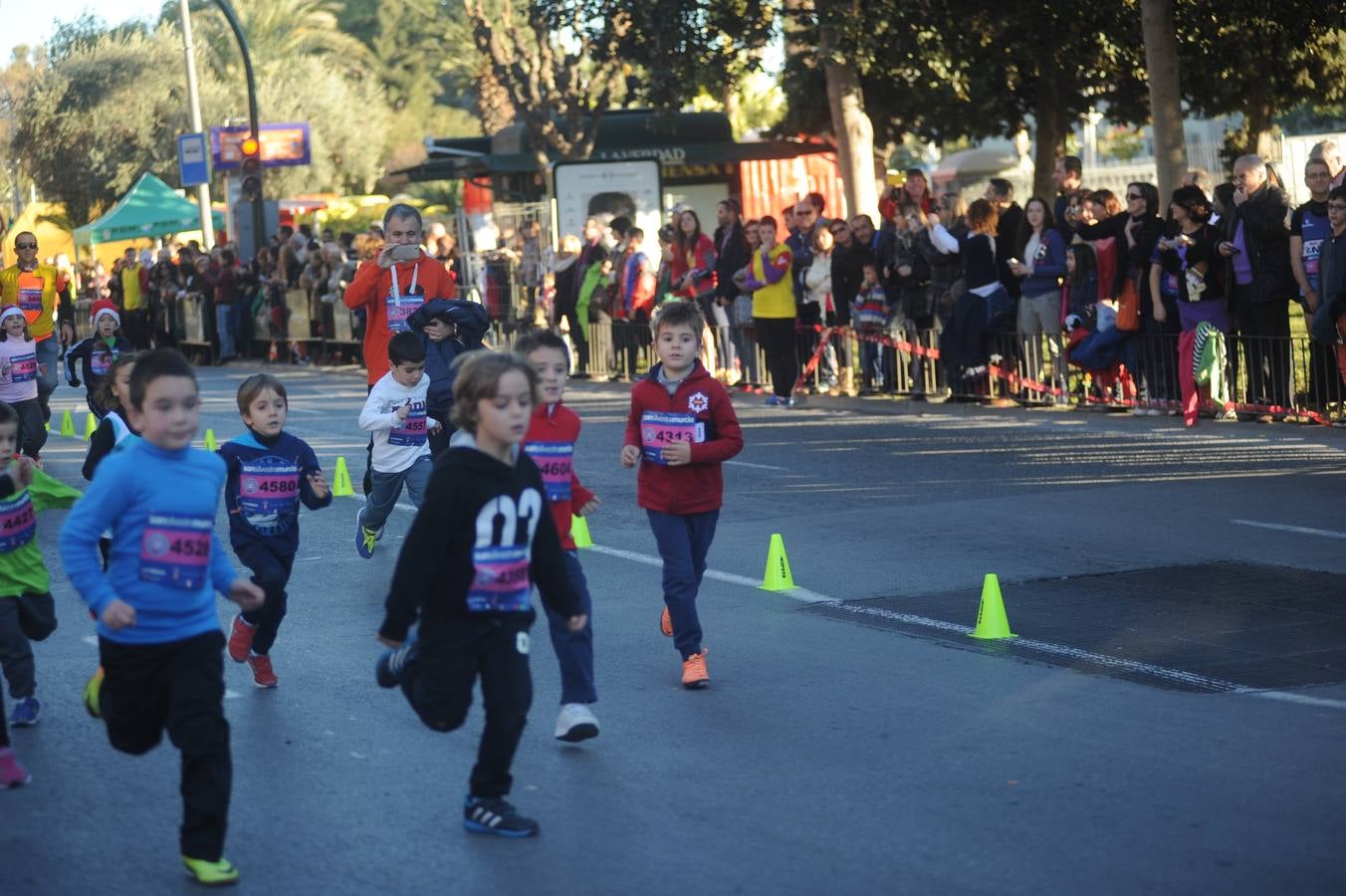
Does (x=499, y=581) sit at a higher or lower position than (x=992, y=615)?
higher

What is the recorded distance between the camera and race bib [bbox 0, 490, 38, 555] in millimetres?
7008

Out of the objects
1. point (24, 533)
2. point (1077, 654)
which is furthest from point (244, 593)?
point (1077, 654)

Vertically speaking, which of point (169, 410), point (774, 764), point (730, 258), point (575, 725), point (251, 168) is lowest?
point (774, 764)

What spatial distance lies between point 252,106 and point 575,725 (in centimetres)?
2693

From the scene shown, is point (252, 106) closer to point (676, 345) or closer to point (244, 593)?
point (676, 345)

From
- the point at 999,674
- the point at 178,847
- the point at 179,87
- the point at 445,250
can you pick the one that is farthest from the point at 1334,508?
the point at 179,87

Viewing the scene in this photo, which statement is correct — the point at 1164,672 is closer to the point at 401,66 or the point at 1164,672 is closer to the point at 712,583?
the point at 712,583

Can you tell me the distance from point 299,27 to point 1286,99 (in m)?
53.6

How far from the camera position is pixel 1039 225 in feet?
56.5

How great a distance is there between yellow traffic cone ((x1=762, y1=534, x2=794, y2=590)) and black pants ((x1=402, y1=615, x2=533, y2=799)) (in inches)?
160

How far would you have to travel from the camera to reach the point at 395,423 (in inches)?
408

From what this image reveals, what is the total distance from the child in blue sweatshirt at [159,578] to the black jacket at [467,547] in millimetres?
492

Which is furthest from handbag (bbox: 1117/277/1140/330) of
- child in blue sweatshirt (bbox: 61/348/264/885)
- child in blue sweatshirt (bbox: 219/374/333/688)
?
child in blue sweatshirt (bbox: 61/348/264/885)

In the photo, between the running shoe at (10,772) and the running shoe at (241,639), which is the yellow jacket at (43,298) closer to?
the running shoe at (241,639)
